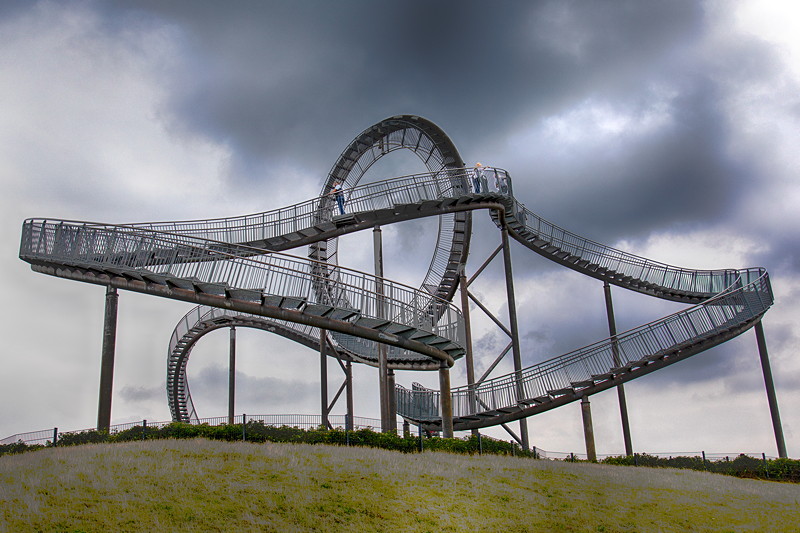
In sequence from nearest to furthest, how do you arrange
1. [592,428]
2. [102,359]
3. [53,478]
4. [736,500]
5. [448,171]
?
[53,478] < [736,500] < [102,359] < [592,428] < [448,171]

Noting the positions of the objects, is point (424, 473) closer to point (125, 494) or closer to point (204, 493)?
point (204, 493)

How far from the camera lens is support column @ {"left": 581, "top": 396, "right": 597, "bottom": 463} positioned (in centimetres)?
2434

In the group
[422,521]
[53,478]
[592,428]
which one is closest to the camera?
[422,521]

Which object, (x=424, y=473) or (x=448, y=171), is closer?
(x=424, y=473)

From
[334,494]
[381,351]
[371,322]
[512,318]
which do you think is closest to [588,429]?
[512,318]

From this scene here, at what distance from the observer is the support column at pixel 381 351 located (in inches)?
832

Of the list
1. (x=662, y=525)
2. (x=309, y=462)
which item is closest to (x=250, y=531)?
(x=309, y=462)

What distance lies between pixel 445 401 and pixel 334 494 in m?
8.60

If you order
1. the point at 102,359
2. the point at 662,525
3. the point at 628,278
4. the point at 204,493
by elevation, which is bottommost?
the point at 662,525

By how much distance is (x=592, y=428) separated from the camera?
80.2ft

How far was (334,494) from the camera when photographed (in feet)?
45.6

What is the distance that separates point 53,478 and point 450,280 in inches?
791

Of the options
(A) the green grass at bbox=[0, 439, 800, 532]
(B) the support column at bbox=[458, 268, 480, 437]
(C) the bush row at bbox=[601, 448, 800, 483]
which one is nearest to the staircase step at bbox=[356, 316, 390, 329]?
(A) the green grass at bbox=[0, 439, 800, 532]

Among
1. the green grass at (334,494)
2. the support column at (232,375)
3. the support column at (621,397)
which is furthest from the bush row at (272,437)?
the support column at (232,375)
